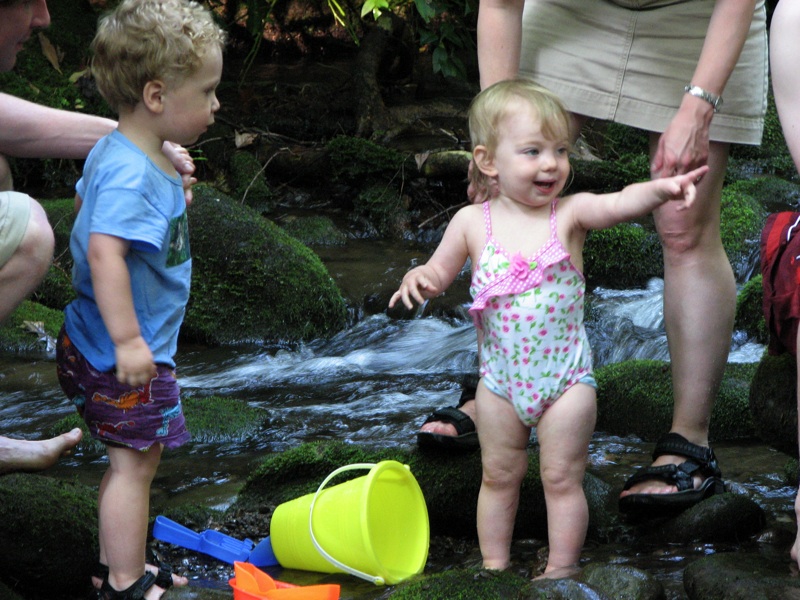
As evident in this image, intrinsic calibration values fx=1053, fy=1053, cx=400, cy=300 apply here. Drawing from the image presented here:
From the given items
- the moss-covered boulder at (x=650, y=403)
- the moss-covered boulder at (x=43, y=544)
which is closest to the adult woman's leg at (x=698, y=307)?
the moss-covered boulder at (x=650, y=403)

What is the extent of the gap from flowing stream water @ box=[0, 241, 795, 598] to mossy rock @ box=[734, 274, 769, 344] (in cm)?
6

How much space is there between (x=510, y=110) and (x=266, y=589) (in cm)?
139

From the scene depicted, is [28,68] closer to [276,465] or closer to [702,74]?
[276,465]

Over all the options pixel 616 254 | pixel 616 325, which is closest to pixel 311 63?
pixel 616 254

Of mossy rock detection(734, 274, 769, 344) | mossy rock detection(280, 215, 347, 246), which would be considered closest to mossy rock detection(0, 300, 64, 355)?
mossy rock detection(280, 215, 347, 246)

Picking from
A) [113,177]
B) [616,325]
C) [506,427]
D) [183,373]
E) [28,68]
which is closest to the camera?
[113,177]

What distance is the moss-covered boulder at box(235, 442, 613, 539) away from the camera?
11.0 feet

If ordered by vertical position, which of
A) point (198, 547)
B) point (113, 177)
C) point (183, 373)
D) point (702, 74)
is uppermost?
point (702, 74)

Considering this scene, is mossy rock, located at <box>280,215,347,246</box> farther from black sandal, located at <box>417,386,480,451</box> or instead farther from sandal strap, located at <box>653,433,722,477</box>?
sandal strap, located at <box>653,433,722,477</box>

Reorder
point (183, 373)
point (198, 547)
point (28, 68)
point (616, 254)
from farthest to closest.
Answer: point (28, 68) < point (616, 254) < point (183, 373) < point (198, 547)

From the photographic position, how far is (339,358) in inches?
250

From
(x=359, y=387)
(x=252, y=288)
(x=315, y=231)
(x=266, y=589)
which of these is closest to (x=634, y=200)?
(x=266, y=589)

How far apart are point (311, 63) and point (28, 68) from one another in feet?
11.0

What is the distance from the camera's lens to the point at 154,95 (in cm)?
271
